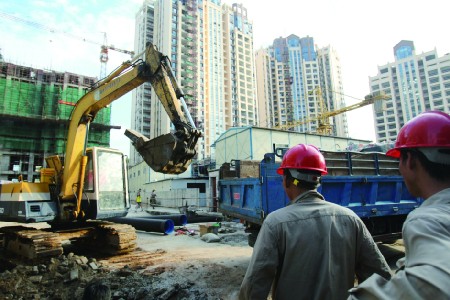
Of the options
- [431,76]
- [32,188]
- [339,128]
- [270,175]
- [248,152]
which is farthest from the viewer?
[339,128]

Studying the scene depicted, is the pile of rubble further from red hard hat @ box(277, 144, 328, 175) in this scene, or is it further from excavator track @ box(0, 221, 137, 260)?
red hard hat @ box(277, 144, 328, 175)

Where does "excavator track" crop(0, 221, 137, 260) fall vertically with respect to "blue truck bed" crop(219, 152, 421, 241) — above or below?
below

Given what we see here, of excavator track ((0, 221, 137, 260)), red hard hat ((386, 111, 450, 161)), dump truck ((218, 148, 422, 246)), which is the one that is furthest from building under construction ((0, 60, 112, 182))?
red hard hat ((386, 111, 450, 161))

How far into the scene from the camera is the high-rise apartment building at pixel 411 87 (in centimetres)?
7425

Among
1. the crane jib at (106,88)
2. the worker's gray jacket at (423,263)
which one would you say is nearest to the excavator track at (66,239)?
the crane jib at (106,88)

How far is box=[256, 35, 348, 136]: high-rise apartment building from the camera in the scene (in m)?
91.2

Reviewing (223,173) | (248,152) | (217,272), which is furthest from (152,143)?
(248,152)

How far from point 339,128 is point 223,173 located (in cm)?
8822

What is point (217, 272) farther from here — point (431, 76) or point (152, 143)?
point (431, 76)

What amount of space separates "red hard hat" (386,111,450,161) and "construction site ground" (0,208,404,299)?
170 inches

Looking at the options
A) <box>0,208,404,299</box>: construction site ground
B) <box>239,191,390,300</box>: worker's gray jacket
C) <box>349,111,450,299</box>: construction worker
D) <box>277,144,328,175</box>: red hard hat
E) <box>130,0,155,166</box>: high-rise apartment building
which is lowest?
<box>0,208,404,299</box>: construction site ground

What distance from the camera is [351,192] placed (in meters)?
5.93

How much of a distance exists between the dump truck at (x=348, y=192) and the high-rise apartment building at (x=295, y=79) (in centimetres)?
8506

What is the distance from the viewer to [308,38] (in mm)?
95438
